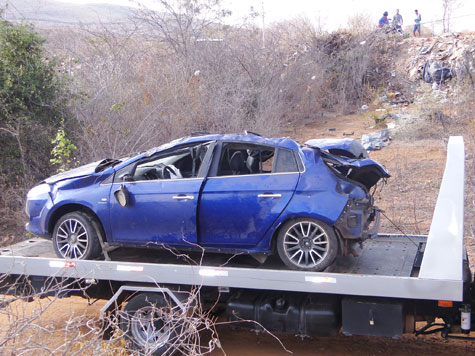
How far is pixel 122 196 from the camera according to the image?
6.43m

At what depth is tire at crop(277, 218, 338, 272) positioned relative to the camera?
18.9 feet

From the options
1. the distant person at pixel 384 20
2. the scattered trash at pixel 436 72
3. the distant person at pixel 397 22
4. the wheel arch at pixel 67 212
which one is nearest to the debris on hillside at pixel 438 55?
the scattered trash at pixel 436 72

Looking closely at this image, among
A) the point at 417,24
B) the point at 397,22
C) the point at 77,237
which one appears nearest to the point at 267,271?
the point at 77,237

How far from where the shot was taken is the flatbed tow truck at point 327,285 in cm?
507

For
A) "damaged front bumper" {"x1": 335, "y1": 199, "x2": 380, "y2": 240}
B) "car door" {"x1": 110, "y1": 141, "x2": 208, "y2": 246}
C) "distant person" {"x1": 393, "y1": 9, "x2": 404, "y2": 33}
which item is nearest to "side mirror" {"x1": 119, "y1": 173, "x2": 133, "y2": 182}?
"car door" {"x1": 110, "y1": 141, "x2": 208, "y2": 246}

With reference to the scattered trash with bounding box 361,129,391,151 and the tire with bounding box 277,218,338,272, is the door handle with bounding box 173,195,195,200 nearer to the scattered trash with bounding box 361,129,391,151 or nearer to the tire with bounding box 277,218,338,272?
the tire with bounding box 277,218,338,272

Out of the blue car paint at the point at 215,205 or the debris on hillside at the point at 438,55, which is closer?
the blue car paint at the point at 215,205

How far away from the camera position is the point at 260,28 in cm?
2275

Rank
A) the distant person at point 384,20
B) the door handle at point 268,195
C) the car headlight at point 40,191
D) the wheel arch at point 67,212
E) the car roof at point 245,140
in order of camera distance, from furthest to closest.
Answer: the distant person at point 384,20, the car headlight at point 40,191, the wheel arch at point 67,212, the car roof at point 245,140, the door handle at point 268,195

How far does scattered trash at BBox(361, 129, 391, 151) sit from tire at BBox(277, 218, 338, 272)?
11766 mm

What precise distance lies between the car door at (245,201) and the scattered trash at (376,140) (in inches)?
451

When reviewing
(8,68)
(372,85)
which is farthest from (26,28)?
(372,85)

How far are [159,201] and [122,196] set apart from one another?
451 mm

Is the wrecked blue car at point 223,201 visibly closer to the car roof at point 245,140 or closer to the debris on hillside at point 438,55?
the car roof at point 245,140
